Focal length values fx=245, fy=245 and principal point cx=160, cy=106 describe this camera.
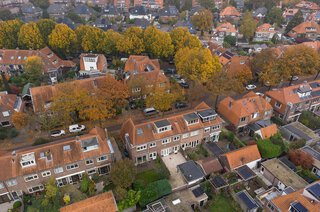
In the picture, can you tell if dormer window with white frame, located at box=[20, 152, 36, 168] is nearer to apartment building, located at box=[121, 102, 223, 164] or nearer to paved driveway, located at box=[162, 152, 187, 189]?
apartment building, located at box=[121, 102, 223, 164]

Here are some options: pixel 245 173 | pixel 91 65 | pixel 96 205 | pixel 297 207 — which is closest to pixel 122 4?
pixel 91 65

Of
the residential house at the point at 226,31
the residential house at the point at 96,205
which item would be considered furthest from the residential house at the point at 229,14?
the residential house at the point at 96,205

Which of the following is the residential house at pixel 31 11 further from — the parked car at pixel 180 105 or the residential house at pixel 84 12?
the parked car at pixel 180 105

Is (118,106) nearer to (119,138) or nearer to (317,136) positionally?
(119,138)

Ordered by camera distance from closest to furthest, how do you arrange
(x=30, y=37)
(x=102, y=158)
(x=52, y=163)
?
(x=52, y=163), (x=102, y=158), (x=30, y=37)

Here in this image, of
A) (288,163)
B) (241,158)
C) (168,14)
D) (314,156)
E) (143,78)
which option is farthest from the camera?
(168,14)

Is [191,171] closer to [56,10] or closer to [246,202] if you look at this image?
[246,202]
